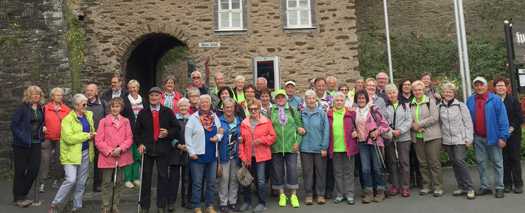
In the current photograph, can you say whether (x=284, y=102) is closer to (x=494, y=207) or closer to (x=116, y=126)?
(x=116, y=126)

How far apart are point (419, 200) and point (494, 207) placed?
3.52ft

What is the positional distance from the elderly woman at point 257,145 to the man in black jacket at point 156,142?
1.05m

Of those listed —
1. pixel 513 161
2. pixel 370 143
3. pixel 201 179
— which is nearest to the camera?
pixel 201 179

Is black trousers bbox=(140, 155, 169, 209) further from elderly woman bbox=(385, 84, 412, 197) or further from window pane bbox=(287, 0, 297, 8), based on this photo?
window pane bbox=(287, 0, 297, 8)

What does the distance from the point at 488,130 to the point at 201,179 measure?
15.2 ft

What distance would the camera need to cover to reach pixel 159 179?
6910mm

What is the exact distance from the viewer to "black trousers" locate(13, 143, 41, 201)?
7754 millimetres

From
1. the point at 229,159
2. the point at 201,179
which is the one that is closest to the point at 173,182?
the point at 201,179

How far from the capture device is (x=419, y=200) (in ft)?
23.8

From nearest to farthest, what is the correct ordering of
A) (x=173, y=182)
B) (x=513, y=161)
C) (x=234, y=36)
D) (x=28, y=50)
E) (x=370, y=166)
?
(x=173, y=182), (x=370, y=166), (x=513, y=161), (x=28, y=50), (x=234, y=36)

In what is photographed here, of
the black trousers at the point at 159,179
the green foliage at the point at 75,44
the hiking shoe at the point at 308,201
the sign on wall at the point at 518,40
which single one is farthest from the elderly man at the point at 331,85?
the green foliage at the point at 75,44

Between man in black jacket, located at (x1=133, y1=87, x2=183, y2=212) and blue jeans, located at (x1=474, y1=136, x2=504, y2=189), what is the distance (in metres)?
4.92

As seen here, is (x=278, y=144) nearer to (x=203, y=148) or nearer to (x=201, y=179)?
(x=203, y=148)

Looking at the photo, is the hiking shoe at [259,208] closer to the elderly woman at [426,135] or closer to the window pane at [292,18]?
the elderly woman at [426,135]
